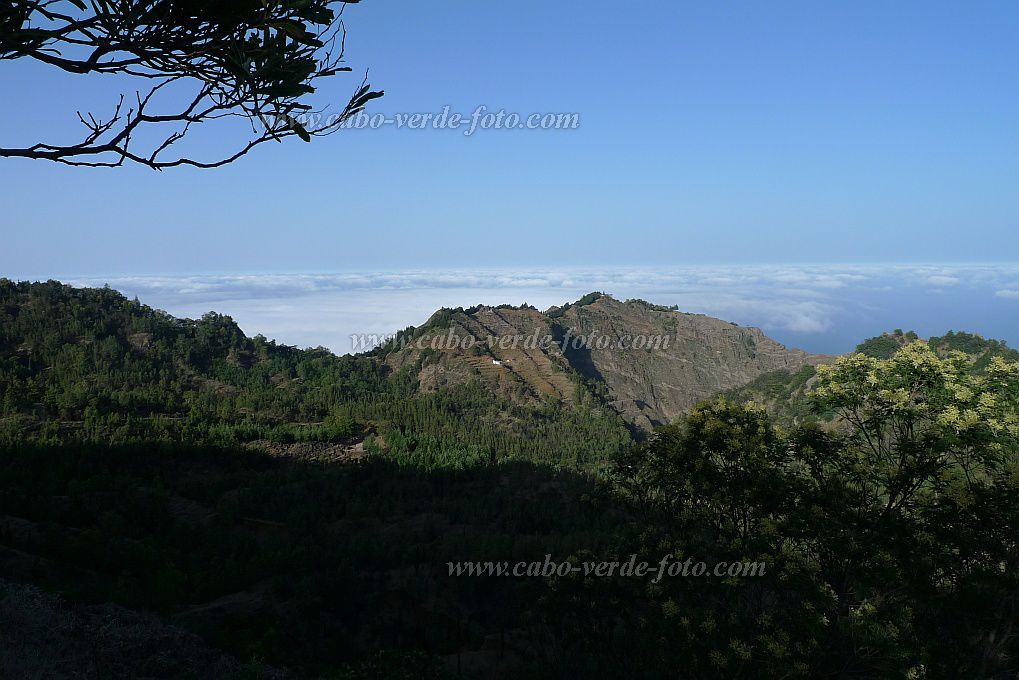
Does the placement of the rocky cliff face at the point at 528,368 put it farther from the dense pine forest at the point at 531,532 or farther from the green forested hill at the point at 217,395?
the dense pine forest at the point at 531,532

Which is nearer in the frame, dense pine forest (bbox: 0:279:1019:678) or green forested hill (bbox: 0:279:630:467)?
dense pine forest (bbox: 0:279:1019:678)

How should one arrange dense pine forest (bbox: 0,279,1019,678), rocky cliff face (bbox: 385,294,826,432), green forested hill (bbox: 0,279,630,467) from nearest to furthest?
dense pine forest (bbox: 0,279,1019,678), green forested hill (bbox: 0,279,630,467), rocky cliff face (bbox: 385,294,826,432)

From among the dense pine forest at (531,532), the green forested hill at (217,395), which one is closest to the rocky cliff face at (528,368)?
the green forested hill at (217,395)

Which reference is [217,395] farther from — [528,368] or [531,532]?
[531,532]

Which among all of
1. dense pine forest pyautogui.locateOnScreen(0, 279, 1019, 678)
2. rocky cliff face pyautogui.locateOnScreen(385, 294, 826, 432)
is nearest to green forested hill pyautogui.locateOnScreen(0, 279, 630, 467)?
dense pine forest pyautogui.locateOnScreen(0, 279, 1019, 678)

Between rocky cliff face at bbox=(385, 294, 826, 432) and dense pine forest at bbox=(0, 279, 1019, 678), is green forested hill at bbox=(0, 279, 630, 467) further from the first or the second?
rocky cliff face at bbox=(385, 294, 826, 432)

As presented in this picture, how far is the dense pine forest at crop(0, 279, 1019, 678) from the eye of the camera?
1279 centimetres

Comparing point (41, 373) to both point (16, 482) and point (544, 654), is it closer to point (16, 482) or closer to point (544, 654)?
point (16, 482)

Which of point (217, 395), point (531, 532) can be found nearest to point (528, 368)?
point (217, 395)

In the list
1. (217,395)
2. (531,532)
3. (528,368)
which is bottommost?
(531,532)

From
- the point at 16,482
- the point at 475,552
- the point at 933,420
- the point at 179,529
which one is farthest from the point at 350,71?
the point at 16,482

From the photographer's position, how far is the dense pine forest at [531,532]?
42.0ft

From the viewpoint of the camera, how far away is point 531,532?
6475 cm

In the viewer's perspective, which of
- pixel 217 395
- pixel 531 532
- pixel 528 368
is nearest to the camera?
pixel 531 532
